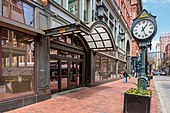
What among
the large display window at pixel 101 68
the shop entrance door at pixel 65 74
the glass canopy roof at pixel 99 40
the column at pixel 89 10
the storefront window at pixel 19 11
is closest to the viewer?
the storefront window at pixel 19 11

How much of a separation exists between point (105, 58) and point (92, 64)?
520 centimetres

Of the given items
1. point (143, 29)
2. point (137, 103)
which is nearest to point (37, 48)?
point (143, 29)

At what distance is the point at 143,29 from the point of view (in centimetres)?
788

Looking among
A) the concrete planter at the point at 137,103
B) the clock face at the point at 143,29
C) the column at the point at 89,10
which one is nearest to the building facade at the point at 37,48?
the column at the point at 89,10

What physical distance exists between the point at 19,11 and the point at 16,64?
2.22 metres

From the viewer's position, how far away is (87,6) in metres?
15.5

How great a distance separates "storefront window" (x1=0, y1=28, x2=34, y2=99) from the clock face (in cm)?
474

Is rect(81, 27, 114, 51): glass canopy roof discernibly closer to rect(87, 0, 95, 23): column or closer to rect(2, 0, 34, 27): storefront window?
rect(87, 0, 95, 23): column

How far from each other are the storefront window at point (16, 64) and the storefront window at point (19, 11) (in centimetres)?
57

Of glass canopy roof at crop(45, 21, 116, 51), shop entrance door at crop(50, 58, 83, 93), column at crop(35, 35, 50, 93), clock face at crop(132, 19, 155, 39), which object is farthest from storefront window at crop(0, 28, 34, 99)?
clock face at crop(132, 19, 155, 39)

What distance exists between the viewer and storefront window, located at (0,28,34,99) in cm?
694

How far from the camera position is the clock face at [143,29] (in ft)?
25.3

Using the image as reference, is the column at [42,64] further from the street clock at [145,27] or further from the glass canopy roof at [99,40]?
the glass canopy roof at [99,40]

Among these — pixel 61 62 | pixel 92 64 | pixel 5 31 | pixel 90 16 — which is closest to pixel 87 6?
pixel 90 16
